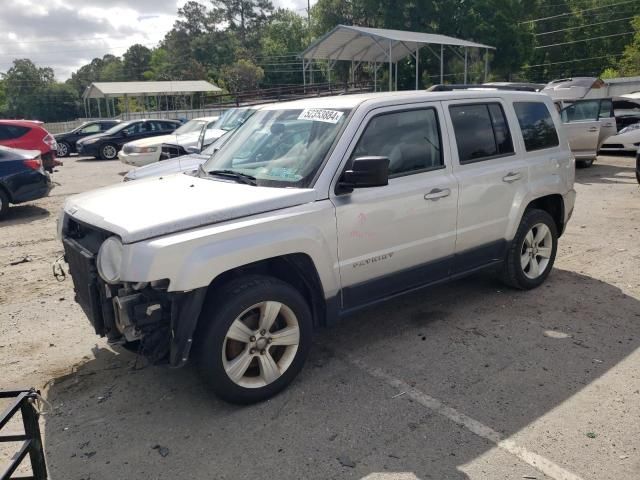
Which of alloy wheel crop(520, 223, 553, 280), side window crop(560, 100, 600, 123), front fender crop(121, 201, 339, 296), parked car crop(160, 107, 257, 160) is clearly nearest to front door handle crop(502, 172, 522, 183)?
alloy wheel crop(520, 223, 553, 280)

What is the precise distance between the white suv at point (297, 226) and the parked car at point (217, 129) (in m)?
5.85

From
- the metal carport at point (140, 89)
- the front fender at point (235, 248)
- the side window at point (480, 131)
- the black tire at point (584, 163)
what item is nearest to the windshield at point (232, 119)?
the side window at point (480, 131)

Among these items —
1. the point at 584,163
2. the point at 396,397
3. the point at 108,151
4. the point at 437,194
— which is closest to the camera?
the point at 396,397

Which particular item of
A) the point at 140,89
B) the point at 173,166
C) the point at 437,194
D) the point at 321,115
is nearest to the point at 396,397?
the point at 437,194

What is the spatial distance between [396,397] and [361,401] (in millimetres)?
A: 235

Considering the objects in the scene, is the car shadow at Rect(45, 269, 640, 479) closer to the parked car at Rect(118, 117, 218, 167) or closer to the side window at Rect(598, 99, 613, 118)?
the side window at Rect(598, 99, 613, 118)

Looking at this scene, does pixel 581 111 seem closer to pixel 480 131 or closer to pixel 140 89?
pixel 480 131

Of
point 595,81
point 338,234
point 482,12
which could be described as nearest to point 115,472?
point 338,234

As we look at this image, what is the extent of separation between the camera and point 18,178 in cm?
995

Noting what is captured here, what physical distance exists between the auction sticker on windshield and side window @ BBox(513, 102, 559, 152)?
1.99 meters

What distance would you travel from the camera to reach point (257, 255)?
335cm

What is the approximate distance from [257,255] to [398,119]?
163 centimetres

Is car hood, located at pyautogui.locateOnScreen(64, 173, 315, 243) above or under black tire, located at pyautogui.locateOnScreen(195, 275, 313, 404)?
above

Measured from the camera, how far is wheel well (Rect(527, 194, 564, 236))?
552 centimetres
